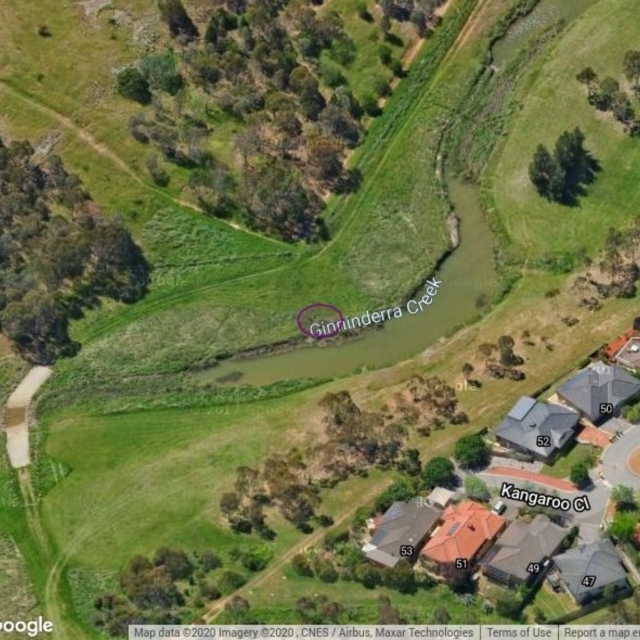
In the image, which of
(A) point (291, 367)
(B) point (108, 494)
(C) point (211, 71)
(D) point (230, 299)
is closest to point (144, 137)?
(C) point (211, 71)

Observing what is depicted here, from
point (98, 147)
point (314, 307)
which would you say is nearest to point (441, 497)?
point (314, 307)

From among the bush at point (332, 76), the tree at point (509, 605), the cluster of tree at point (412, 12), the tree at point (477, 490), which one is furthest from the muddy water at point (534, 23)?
the tree at point (509, 605)

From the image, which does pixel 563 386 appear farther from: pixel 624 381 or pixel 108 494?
pixel 108 494

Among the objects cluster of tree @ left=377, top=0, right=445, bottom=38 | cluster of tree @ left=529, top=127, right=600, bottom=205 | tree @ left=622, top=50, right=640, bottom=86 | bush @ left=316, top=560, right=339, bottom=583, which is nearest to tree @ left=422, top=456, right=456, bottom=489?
bush @ left=316, top=560, right=339, bottom=583

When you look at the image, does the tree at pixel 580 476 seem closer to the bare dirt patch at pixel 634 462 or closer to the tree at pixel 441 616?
the bare dirt patch at pixel 634 462

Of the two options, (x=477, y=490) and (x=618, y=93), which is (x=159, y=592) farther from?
(x=618, y=93)

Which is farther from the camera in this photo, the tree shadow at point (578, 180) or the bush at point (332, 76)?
the bush at point (332, 76)
